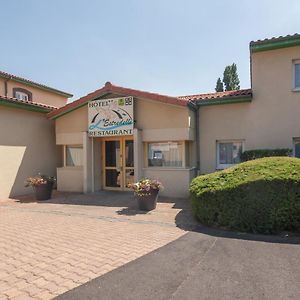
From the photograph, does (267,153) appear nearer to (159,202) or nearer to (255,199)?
(159,202)

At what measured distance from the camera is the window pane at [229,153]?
12.3m

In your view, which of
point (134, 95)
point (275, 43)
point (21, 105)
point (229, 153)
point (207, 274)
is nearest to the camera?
point (207, 274)

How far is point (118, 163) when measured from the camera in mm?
13477

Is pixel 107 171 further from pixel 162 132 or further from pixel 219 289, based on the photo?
pixel 219 289

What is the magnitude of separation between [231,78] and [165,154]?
75.4 ft

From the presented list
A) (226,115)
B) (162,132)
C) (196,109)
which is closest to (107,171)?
(162,132)

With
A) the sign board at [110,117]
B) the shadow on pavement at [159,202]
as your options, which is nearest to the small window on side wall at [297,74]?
the shadow on pavement at [159,202]

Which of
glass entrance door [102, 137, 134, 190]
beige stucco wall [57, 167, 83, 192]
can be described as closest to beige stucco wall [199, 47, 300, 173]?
glass entrance door [102, 137, 134, 190]

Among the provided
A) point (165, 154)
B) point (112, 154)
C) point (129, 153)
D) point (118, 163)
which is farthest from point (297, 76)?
point (112, 154)

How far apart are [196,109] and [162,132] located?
1901 millimetres

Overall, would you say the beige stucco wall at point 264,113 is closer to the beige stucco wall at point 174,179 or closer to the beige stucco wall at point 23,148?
the beige stucco wall at point 174,179

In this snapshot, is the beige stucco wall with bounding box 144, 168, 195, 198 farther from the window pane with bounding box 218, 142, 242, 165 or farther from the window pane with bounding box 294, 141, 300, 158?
the window pane with bounding box 294, 141, 300, 158

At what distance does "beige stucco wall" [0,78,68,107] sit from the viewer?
59.3 feet

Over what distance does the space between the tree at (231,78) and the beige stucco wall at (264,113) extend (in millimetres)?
20473
